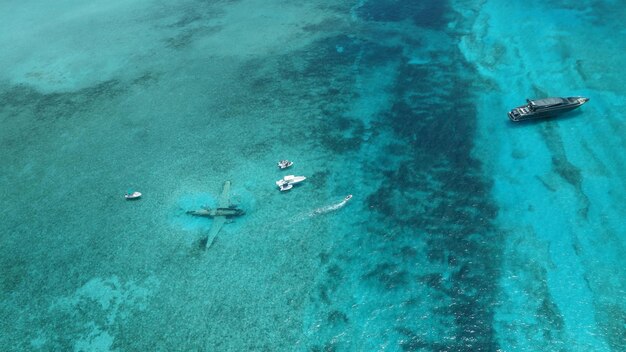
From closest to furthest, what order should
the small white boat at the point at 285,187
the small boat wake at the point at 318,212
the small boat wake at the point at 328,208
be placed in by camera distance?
1. the small boat wake at the point at 318,212
2. the small boat wake at the point at 328,208
3. the small white boat at the point at 285,187

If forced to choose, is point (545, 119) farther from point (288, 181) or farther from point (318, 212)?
point (288, 181)

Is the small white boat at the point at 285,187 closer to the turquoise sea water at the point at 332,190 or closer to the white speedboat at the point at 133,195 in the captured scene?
the turquoise sea water at the point at 332,190

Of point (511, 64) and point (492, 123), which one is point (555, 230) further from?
point (511, 64)

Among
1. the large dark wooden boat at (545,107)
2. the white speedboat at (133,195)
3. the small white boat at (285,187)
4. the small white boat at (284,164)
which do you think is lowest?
the white speedboat at (133,195)

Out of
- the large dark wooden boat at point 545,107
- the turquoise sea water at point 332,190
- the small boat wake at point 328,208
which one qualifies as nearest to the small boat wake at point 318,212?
the small boat wake at point 328,208

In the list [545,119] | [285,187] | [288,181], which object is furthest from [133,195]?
[545,119]

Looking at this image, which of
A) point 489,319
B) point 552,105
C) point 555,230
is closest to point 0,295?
point 489,319
